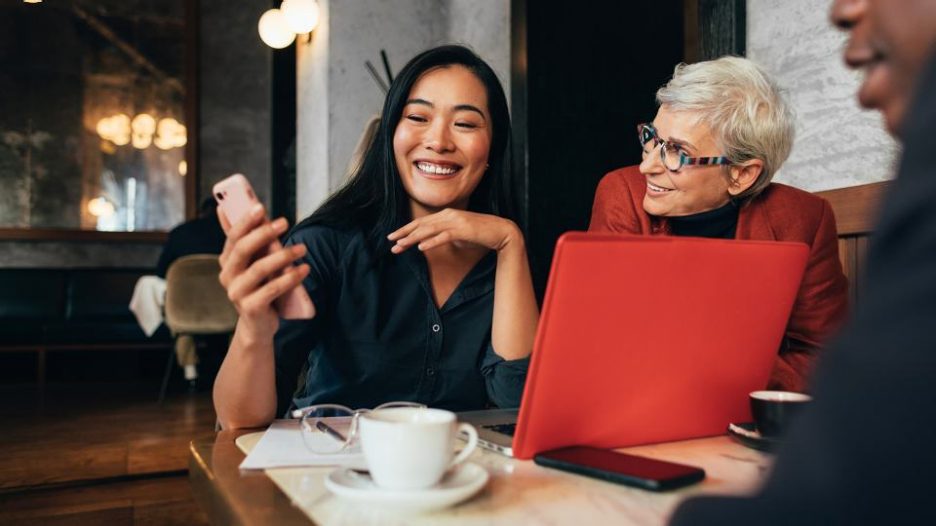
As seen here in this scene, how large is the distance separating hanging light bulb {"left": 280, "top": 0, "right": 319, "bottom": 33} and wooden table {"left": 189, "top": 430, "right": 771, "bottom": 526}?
340 centimetres

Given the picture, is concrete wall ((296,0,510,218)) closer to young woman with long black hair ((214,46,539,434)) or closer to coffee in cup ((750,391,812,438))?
young woman with long black hair ((214,46,539,434))

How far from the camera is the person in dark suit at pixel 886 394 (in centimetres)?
24

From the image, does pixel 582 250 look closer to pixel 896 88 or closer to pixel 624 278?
pixel 624 278

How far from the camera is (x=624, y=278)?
697mm

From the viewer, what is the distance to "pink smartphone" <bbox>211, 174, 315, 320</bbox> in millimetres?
787

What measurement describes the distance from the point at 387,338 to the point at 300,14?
2969mm

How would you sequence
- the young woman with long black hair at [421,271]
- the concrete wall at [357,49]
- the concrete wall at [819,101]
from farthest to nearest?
1. the concrete wall at [357,49]
2. the concrete wall at [819,101]
3. the young woman with long black hair at [421,271]

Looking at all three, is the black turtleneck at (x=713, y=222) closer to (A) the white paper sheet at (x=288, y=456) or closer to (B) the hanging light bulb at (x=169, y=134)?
(A) the white paper sheet at (x=288, y=456)

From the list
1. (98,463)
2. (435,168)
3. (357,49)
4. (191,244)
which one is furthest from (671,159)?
(191,244)

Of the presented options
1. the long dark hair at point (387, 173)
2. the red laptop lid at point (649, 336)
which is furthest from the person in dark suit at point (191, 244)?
the red laptop lid at point (649, 336)

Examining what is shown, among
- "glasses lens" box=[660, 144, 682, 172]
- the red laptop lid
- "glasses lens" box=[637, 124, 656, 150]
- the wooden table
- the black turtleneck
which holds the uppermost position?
"glasses lens" box=[637, 124, 656, 150]

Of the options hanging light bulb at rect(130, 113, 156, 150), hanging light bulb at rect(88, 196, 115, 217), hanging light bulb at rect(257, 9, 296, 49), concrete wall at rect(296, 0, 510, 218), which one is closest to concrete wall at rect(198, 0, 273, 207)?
hanging light bulb at rect(130, 113, 156, 150)

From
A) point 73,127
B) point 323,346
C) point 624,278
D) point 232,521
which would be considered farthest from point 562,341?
point 73,127

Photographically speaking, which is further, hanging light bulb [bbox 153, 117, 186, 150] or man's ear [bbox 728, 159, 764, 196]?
hanging light bulb [bbox 153, 117, 186, 150]
